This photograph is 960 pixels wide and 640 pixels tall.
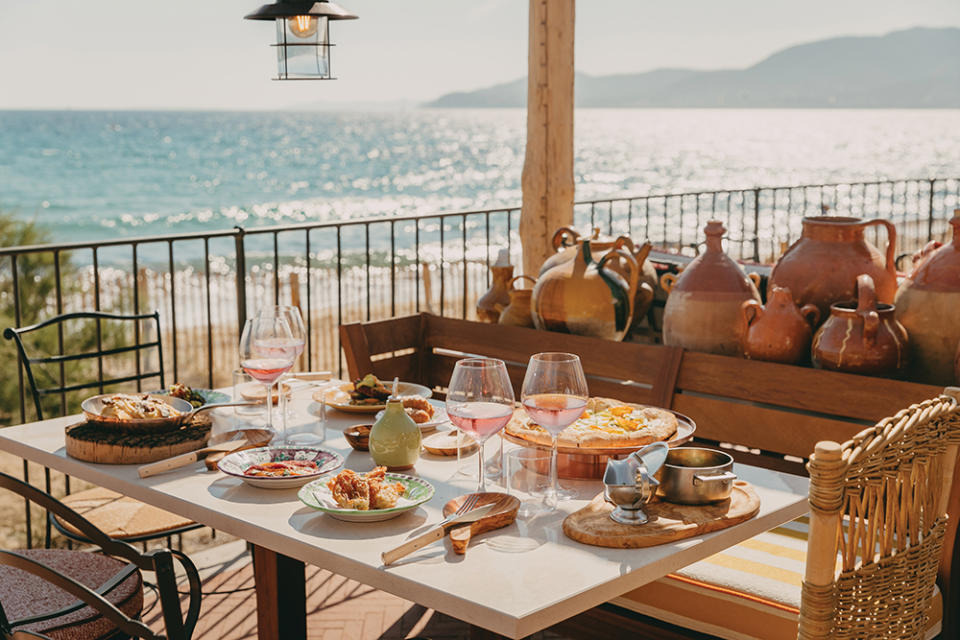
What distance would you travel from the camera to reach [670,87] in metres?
62.0

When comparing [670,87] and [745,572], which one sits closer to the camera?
[745,572]

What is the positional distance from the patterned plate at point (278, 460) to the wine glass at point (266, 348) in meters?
0.23

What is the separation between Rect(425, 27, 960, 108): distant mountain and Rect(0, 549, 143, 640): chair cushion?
59404 mm

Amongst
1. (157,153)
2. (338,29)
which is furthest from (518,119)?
(338,29)

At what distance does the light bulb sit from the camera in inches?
133

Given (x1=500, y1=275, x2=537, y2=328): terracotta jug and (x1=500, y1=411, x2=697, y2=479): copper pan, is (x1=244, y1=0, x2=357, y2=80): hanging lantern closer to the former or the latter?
(x1=500, y1=275, x2=537, y2=328): terracotta jug

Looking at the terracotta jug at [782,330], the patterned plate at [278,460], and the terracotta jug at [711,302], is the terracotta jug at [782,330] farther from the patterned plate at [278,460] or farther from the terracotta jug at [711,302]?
the patterned plate at [278,460]

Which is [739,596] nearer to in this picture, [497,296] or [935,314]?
[935,314]

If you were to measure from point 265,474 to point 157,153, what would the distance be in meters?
40.3

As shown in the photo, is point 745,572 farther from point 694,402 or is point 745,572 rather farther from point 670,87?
point 670,87

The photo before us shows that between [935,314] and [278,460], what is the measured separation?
1766 mm

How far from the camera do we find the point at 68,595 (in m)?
2.15

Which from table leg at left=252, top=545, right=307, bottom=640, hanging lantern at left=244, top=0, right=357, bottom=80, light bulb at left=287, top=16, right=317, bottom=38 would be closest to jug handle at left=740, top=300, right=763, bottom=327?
table leg at left=252, top=545, right=307, bottom=640

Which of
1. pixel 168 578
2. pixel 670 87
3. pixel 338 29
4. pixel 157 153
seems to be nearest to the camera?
pixel 168 578
